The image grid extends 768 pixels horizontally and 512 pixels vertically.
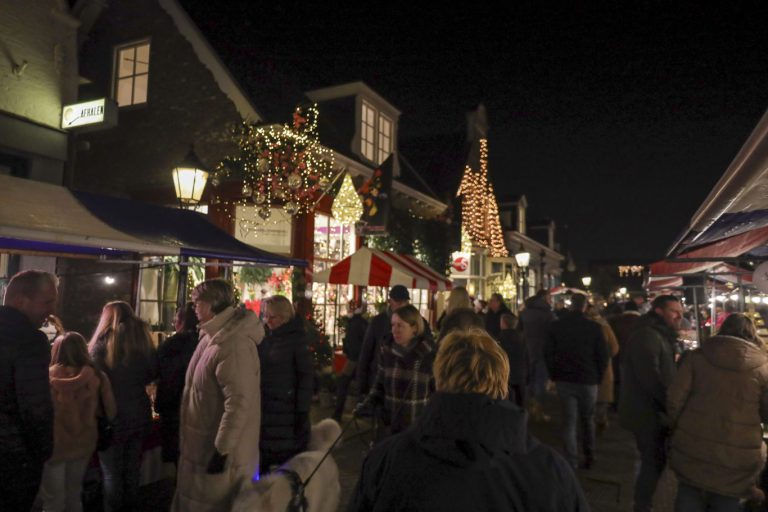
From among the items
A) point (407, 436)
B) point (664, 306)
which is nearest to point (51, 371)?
point (407, 436)

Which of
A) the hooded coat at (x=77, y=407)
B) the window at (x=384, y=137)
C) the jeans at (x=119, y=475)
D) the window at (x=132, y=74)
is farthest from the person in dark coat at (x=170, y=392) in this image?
the window at (x=384, y=137)

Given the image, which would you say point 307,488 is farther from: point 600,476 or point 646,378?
point 600,476

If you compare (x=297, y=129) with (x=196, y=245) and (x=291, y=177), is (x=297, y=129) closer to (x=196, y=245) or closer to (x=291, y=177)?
(x=291, y=177)

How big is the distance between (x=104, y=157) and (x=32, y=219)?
9407 mm

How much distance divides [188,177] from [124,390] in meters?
4.47

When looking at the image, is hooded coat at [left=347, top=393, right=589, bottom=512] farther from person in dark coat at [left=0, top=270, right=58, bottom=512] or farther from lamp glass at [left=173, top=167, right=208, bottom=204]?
lamp glass at [left=173, top=167, right=208, bottom=204]

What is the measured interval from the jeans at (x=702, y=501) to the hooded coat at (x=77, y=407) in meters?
4.11

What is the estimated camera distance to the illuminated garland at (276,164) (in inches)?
423

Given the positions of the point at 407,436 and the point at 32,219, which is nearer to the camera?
the point at 407,436

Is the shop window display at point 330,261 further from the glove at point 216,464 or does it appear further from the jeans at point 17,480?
the jeans at point 17,480

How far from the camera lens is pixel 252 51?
13.3m

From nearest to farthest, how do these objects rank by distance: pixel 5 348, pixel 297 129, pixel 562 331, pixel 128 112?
pixel 5 348 < pixel 562 331 < pixel 297 129 < pixel 128 112

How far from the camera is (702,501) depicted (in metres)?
3.58

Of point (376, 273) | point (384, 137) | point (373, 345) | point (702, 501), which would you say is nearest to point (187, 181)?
point (376, 273)
